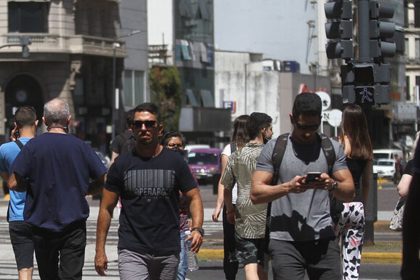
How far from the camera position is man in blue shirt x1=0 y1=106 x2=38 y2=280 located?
1123cm

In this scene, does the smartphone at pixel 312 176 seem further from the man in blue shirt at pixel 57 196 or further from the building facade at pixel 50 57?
the building facade at pixel 50 57

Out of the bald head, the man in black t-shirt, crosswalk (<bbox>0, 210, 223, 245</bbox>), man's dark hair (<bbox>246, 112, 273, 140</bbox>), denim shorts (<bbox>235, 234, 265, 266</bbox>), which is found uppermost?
the bald head

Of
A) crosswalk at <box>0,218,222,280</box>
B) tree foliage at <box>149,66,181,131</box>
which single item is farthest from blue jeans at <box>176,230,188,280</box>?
tree foliage at <box>149,66,181,131</box>

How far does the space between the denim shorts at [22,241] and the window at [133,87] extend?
196 feet

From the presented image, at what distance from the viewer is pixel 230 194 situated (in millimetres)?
11688

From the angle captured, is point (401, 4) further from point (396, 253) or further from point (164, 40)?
point (396, 253)

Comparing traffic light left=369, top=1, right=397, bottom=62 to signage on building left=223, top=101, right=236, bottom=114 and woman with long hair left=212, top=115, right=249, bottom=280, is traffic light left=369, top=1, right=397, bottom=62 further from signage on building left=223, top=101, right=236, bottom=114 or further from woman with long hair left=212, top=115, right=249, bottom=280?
signage on building left=223, top=101, right=236, bottom=114

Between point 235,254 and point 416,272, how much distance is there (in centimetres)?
709

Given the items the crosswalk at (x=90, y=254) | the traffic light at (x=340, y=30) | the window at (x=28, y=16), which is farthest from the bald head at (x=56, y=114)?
the window at (x=28, y=16)

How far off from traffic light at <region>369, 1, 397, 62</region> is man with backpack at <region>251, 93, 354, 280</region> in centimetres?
985

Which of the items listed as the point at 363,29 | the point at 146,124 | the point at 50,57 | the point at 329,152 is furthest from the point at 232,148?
the point at 50,57

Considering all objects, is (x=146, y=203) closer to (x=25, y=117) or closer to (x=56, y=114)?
(x=56, y=114)

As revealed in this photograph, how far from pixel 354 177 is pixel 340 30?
7648mm

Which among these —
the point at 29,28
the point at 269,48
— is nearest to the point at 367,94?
the point at 29,28
